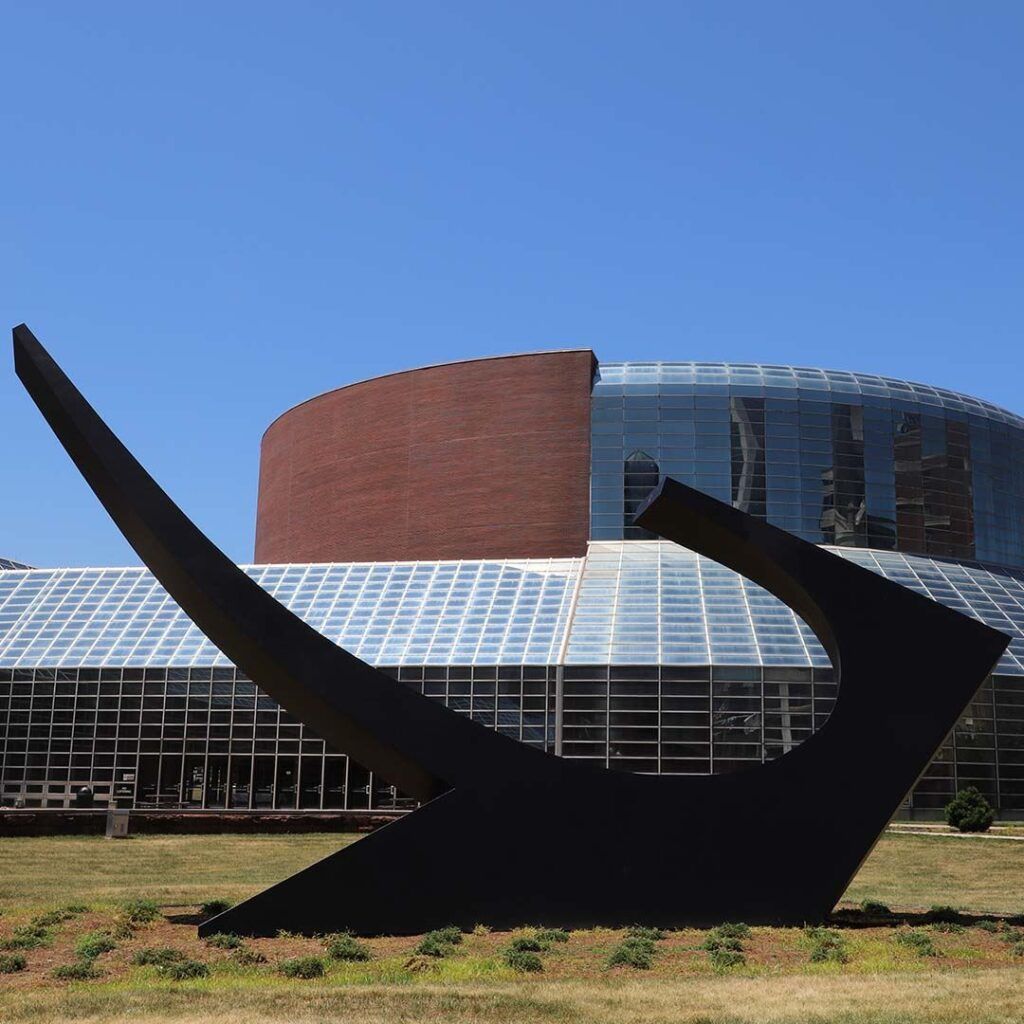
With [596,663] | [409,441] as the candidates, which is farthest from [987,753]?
[409,441]

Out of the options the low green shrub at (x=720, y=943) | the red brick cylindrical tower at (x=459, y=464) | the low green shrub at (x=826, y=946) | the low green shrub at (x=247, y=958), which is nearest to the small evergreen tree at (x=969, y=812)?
the red brick cylindrical tower at (x=459, y=464)

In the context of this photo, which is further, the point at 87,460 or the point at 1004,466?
the point at 1004,466

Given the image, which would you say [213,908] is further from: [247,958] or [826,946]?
[826,946]

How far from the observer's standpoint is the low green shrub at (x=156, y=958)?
13.0m

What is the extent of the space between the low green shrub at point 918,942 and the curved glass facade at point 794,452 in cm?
3731

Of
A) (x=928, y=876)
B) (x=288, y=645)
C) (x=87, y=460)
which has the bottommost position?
(x=928, y=876)

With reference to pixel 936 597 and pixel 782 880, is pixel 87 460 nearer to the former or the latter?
pixel 782 880

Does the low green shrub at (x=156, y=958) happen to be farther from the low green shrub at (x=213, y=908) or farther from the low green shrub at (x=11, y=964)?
the low green shrub at (x=213, y=908)

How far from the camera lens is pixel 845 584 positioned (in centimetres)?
A: 1672

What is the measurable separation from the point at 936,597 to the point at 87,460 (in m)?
39.5

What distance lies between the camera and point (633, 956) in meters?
13.4

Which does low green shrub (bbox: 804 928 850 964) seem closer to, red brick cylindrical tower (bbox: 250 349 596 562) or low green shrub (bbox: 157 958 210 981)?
low green shrub (bbox: 157 958 210 981)

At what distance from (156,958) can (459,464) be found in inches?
1702

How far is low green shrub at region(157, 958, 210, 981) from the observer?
488 inches
